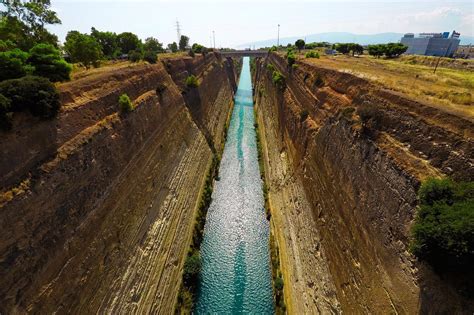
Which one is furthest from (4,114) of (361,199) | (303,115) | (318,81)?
(318,81)

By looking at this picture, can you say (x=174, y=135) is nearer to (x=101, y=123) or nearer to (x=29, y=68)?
(x=101, y=123)

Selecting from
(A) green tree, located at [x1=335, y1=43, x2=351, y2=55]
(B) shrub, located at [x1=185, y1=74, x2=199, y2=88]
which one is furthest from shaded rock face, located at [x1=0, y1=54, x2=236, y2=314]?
(A) green tree, located at [x1=335, y1=43, x2=351, y2=55]

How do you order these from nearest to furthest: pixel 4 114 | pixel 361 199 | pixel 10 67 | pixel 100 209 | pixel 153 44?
pixel 4 114, pixel 361 199, pixel 10 67, pixel 100 209, pixel 153 44

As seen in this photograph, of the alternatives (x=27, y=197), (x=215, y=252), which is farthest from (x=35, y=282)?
Answer: (x=215, y=252)

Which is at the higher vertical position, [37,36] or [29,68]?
[37,36]

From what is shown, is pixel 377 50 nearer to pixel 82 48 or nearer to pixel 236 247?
pixel 236 247

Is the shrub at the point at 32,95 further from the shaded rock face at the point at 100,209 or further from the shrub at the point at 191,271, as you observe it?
the shrub at the point at 191,271
